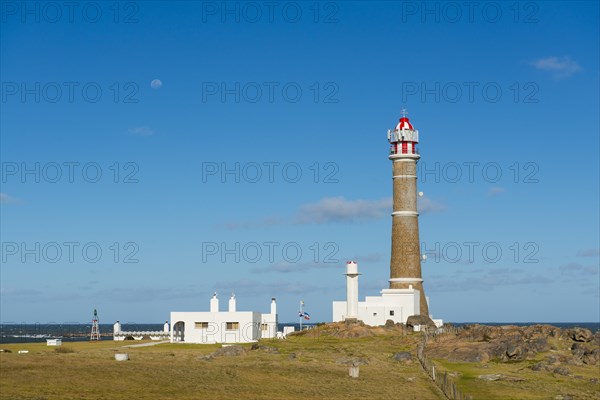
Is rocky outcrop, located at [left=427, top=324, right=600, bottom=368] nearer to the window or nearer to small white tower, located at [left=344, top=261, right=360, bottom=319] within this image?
small white tower, located at [left=344, top=261, right=360, bottom=319]

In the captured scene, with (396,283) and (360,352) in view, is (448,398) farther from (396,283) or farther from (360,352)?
(396,283)

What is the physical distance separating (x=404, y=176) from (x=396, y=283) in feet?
41.8

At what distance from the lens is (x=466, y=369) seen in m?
63.5

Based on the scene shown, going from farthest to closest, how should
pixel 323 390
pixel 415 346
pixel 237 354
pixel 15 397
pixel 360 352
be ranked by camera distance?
pixel 415 346, pixel 360 352, pixel 237 354, pixel 323 390, pixel 15 397

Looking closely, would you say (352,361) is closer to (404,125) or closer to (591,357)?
(591,357)

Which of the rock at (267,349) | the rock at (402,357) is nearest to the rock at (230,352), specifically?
the rock at (267,349)

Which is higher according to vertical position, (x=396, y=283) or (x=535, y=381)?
(x=396, y=283)

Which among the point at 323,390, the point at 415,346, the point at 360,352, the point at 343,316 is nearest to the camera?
the point at 323,390

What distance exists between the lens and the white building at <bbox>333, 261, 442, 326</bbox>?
3654 inches

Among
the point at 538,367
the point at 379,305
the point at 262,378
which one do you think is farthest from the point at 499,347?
the point at 262,378

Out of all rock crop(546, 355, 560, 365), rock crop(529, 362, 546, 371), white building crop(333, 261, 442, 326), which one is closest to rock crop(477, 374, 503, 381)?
rock crop(529, 362, 546, 371)

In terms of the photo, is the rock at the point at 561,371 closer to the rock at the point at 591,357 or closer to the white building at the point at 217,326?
the rock at the point at 591,357

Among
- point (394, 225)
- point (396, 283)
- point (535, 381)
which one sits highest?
point (394, 225)

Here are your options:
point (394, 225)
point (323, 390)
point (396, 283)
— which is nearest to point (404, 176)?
point (394, 225)
